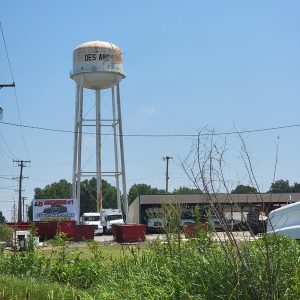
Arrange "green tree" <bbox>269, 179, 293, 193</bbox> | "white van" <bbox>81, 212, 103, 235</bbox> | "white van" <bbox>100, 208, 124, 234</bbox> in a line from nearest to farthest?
"green tree" <bbox>269, 179, 293, 193</bbox>
"white van" <bbox>81, 212, 103, 235</bbox>
"white van" <bbox>100, 208, 124, 234</bbox>

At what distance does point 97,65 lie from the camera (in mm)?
54500

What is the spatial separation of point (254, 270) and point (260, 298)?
424 mm

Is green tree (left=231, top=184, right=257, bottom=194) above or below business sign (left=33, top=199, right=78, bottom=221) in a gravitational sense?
below

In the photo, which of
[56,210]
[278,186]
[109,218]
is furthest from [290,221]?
[109,218]

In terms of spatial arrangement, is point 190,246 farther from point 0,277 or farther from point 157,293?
point 0,277

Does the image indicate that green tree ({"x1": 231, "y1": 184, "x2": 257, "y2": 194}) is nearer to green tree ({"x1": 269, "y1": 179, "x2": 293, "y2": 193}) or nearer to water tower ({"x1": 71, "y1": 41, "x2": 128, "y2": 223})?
green tree ({"x1": 269, "y1": 179, "x2": 293, "y2": 193})

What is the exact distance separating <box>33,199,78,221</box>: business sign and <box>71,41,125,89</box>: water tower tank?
10.3m

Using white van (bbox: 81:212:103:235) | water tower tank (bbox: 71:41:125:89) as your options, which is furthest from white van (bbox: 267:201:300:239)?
white van (bbox: 81:212:103:235)

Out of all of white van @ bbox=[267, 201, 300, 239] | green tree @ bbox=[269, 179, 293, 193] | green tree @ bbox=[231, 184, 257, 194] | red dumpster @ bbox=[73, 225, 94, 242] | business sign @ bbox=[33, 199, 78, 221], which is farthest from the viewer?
business sign @ bbox=[33, 199, 78, 221]

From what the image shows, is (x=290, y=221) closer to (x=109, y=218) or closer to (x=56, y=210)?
(x=56, y=210)

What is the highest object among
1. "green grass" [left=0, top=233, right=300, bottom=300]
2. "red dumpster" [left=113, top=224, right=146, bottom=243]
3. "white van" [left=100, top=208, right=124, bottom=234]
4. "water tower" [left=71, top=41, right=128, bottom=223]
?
"water tower" [left=71, top=41, right=128, bottom=223]

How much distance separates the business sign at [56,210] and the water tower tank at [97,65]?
1026 cm

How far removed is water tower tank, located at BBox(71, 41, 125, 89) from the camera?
178 feet

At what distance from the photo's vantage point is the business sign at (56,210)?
55406mm
